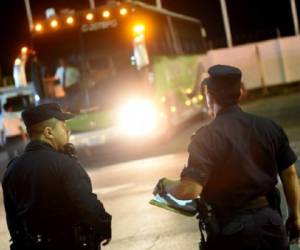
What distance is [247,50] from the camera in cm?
2830

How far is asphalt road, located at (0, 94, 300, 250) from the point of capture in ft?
23.9

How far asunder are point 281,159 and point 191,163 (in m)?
0.54

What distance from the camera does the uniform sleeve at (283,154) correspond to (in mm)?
3641

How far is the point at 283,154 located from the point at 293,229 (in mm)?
432

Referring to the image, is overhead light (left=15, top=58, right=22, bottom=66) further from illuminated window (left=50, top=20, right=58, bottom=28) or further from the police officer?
the police officer

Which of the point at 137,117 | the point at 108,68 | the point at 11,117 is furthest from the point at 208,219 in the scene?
the point at 11,117

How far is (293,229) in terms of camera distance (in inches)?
146

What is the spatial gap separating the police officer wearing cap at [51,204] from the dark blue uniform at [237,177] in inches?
26.5

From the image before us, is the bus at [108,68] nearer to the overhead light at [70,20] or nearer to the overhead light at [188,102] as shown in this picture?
the overhead light at [70,20]

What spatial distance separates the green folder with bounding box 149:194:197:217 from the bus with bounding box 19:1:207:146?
11252 millimetres

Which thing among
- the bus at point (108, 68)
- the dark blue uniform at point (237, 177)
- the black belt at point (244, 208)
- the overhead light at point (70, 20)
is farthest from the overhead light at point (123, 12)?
the black belt at point (244, 208)

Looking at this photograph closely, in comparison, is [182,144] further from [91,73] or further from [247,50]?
[247,50]

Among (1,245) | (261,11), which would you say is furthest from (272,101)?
(1,245)

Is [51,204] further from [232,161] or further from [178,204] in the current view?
[232,161]
